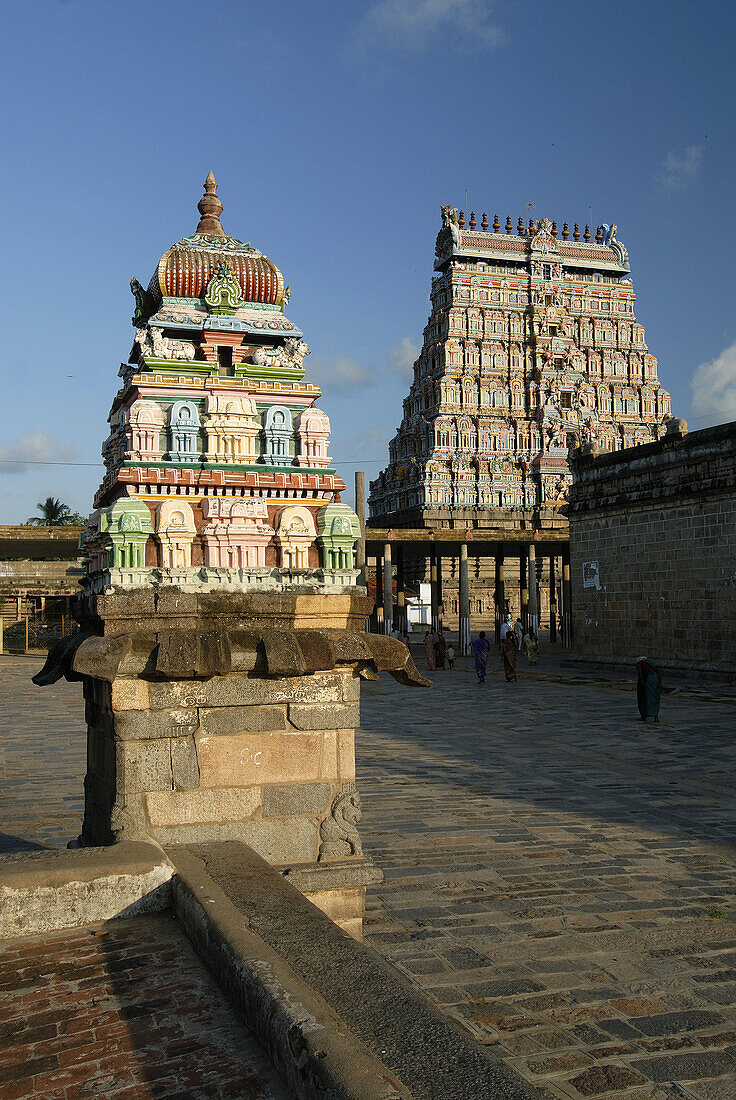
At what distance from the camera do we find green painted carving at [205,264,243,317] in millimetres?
→ 5961

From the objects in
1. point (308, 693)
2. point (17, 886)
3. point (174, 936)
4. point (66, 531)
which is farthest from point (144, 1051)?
point (66, 531)

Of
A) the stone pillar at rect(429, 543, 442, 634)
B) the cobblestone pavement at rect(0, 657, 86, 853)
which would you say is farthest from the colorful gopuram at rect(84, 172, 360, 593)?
the stone pillar at rect(429, 543, 442, 634)

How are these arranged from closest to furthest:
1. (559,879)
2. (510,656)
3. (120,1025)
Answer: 1. (120,1025)
2. (559,879)
3. (510,656)

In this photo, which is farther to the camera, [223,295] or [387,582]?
[387,582]

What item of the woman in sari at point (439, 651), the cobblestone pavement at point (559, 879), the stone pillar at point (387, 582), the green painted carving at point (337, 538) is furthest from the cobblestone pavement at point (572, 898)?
the stone pillar at point (387, 582)

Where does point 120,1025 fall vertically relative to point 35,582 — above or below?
below

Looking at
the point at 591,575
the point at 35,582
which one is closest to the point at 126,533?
the point at 591,575

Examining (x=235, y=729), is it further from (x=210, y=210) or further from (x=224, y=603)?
(x=210, y=210)

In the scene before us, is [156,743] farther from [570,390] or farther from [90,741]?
[570,390]

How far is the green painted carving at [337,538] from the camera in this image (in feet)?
17.7

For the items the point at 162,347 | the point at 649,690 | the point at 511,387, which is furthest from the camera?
the point at 511,387

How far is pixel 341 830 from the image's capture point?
4637 mm

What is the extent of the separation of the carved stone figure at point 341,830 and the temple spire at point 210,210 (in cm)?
417

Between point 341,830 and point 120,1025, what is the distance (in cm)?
188
